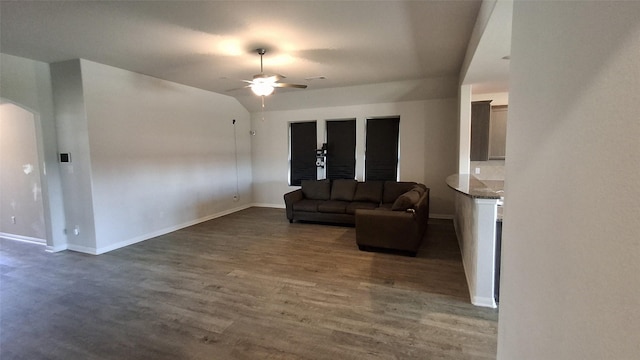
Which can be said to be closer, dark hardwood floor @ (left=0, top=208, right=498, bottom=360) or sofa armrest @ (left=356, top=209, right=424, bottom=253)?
dark hardwood floor @ (left=0, top=208, right=498, bottom=360)

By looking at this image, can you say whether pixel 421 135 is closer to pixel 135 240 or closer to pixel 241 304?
pixel 241 304

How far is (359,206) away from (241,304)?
342 cm

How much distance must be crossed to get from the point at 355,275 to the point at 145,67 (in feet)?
14.7

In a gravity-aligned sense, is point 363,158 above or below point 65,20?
below

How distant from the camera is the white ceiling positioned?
2701 millimetres

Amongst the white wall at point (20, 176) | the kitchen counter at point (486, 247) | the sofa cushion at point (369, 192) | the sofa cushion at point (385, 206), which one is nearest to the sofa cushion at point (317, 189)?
the sofa cushion at point (369, 192)

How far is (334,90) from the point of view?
247 inches

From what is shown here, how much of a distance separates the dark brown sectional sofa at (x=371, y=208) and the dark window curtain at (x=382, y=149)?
62 cm

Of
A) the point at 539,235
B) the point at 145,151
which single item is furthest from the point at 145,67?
the point at 539,235

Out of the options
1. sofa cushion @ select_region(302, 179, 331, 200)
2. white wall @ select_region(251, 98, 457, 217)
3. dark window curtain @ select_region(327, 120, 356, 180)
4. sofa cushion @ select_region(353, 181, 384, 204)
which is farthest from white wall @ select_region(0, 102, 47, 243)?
sofa cushion @ select_region(353, 181, 384, 204)

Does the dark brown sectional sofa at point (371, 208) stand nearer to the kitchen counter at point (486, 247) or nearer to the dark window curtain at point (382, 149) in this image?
the dark window curtain at point (382, 149)

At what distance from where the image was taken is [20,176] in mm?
4910

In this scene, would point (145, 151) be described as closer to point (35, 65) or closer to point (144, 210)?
point (144, 210)

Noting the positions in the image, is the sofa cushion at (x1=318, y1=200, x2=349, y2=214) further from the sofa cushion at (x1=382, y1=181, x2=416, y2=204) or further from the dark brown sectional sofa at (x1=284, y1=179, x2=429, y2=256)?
the sofa cushion at (x1=382, y1=181, x2=416, y2=204)
